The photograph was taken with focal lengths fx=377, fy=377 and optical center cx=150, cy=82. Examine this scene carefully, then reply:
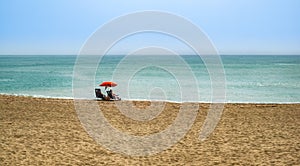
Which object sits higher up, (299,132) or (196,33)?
(196,33)

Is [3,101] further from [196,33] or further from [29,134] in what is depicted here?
[196,33]

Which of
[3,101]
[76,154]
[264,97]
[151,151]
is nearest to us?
[76,154]

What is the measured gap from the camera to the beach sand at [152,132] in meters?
7.86

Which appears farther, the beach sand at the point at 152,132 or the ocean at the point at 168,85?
the ocean at the point at 168,85

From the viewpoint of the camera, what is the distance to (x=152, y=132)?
1090 centimetres

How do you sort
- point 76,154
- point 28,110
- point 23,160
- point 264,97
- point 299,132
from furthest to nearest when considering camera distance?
point 264,97
point 28,110
point 299,132
point 76,154
point 23,160

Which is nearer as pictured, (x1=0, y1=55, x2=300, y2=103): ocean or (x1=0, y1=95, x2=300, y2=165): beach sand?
(x1=0, y1=95, x2=300, y2=165): beach sand

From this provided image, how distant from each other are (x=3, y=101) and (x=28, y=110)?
2861 millimetres

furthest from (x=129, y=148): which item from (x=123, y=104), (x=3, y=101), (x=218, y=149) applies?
Result: (x=3, y=101)

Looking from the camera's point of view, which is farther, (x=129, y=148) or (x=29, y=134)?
(x=29, y=134)

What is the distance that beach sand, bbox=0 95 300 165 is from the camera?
786cm

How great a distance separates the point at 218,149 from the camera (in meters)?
8.88

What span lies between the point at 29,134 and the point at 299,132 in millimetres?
7549

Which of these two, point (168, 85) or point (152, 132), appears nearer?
point (152, 132)
